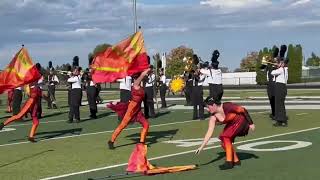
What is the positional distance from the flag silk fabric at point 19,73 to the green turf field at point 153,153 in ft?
4.74

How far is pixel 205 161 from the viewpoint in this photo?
35.3 feet

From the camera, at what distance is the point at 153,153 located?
12180mm

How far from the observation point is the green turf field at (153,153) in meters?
9.62

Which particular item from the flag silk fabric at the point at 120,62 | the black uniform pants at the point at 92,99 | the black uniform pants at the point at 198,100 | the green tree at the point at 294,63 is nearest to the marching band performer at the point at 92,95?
the black uniform pants at the point at 92,99

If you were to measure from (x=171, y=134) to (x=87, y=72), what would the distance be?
8.30 m

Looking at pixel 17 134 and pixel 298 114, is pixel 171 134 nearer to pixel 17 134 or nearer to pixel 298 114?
pixel 17 134

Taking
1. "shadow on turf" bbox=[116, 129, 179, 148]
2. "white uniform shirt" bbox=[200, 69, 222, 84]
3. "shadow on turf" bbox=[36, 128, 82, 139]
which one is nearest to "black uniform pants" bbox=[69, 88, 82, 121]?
"shadow on turf" bbox=[36, 128, 82, 139]

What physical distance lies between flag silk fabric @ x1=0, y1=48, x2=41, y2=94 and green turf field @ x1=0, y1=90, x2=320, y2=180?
1.44 meters

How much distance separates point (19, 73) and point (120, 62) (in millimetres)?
3375

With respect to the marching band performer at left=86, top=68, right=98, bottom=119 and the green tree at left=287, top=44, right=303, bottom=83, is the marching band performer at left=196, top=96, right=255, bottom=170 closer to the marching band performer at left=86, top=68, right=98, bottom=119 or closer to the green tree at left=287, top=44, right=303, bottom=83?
the marching band performer at left=86, top=68, right=98, bottom=119

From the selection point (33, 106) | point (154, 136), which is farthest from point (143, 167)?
point (33, 106)

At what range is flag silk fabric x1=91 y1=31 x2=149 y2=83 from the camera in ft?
44.3

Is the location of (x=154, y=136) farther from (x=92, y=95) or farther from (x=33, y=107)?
(x=92, y=95)

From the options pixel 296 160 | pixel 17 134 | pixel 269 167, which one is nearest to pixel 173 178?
pixel 269 167
